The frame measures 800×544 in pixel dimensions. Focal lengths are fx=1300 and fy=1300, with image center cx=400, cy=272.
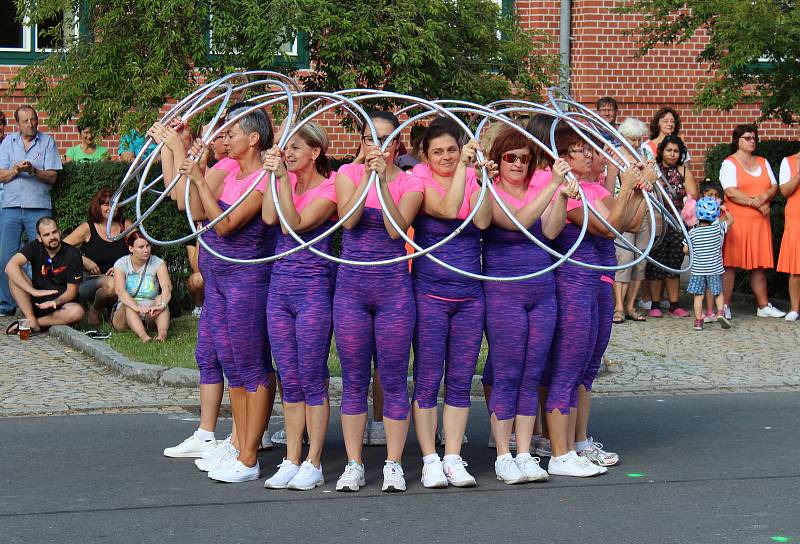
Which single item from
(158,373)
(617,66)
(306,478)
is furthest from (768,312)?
(306,478)

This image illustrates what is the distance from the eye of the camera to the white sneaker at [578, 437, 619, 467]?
7734 millimetres

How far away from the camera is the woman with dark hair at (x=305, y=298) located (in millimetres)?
6988

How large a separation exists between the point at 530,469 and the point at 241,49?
747 centimetres

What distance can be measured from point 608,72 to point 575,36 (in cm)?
73

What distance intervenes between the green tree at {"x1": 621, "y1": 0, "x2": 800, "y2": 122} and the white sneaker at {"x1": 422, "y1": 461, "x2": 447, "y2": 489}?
26.3 ft

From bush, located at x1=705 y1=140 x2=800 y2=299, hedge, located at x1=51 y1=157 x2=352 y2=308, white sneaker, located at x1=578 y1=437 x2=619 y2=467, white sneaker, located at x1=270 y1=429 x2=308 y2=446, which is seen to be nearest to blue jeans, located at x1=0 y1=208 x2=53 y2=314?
hedge, located at x1=51 y1=157 x2=352 y2=308

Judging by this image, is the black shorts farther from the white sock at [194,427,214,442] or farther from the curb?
the white sock at [194,427,214,442]

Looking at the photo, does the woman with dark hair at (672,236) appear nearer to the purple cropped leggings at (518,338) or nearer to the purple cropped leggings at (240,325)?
the purple cropped leggings at (518,338)

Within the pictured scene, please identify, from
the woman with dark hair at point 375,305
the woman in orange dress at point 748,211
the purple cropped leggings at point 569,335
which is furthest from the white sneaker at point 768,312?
the woman with dark hair at point 375,305

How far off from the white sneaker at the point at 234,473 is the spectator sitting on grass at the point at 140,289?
5.07 metres

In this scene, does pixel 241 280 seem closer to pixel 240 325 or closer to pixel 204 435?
pixel 240 325

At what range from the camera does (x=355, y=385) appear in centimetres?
711

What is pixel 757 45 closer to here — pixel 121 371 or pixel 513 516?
pixel 121 371

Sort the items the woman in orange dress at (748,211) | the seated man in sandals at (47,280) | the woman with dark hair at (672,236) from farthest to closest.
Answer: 1. the woman in orange dress at (748,211)
2. the woman with dark hair at (672,236)
3. the seated man in sandals at (47,280)
